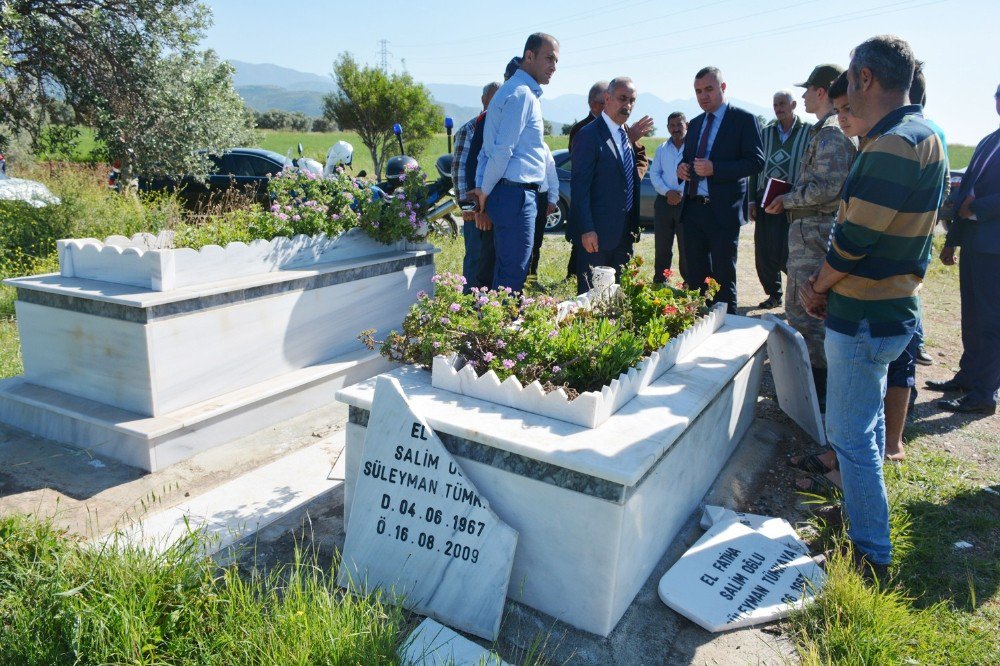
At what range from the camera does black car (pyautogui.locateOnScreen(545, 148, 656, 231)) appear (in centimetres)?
1174

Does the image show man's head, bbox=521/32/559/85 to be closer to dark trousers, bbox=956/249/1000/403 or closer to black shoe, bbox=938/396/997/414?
dark trousers, bbox=956/249/1000/403

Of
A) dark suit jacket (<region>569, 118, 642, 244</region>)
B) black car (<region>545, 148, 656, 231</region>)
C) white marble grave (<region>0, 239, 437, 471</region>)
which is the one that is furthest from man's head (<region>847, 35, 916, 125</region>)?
black car (<region>545, 148, 656, 231</region>)

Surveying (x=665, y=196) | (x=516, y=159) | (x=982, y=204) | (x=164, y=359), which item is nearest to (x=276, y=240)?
(x=164, y=359)

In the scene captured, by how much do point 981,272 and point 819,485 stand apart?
2.29m

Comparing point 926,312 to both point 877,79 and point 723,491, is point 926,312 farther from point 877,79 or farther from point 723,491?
point 877,79

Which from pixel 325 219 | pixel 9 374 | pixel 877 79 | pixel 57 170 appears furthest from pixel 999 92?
pixel 57 170

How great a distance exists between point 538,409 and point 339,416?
7.17 ft

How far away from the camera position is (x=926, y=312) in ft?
25.3

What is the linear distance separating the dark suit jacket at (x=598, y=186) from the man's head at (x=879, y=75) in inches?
95.1

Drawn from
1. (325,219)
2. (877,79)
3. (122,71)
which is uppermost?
(122,71)

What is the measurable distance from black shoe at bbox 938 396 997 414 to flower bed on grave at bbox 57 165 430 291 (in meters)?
4.06

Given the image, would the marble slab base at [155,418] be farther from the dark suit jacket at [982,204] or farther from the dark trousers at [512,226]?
the dark suit jacket at [982,204]

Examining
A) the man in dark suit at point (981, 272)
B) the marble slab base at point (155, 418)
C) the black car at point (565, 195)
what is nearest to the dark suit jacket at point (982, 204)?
the man in dark suit at point (981, 272)

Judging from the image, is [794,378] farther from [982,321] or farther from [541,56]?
[541,56]
